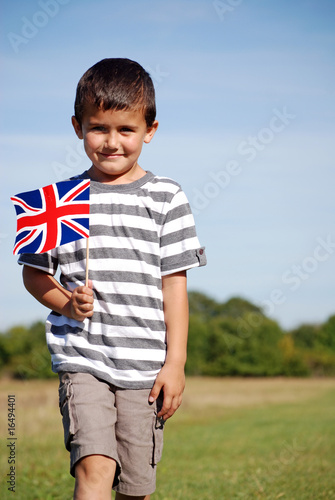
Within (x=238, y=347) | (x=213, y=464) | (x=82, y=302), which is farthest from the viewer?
(x=238, y=347)

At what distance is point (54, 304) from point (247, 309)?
5456cm

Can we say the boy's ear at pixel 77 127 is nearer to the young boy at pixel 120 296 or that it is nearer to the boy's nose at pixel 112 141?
the young boy at pixel 120 296

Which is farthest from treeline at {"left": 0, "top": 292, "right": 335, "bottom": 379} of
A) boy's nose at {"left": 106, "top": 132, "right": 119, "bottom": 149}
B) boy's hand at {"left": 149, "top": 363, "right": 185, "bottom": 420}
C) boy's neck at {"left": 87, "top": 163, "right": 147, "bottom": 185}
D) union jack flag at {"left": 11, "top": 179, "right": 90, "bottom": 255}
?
boy's nose at {"left": 106, "top": 132, "right": 119, "bottom": 149}

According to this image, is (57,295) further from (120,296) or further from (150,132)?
(150,132)

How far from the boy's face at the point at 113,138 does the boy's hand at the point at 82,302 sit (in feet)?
1.90

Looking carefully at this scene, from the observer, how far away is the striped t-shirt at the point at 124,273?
2818 mm

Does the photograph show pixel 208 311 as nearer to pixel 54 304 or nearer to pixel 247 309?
pixel 247 309

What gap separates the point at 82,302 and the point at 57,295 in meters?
0.23

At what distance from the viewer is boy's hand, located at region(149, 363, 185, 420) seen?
2.87 meters

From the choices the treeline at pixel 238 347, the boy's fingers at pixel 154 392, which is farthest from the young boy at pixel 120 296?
the treeline at pixel 238 347

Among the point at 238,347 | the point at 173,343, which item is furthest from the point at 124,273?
the point at 238,347

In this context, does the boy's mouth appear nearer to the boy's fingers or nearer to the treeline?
the boy's fingers

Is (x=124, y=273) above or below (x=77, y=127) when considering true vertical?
below

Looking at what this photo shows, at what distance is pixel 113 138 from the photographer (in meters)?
2.88
